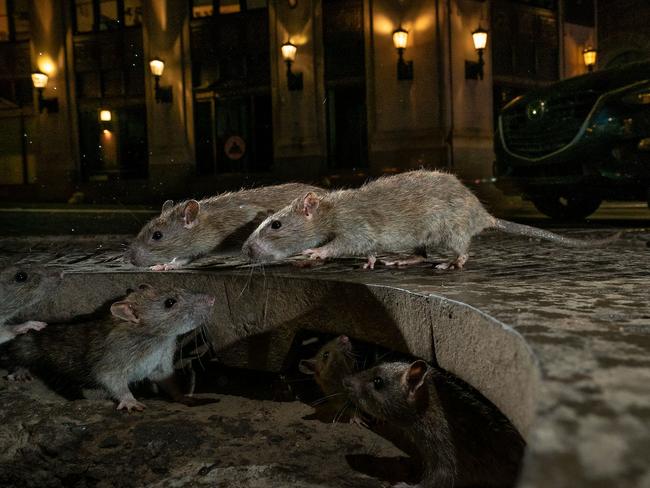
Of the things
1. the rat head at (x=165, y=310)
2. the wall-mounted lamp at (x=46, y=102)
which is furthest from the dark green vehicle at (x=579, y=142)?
the wall-mounted lamp at (x=46, y=102)

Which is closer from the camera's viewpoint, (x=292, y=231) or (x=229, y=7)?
(x=292, y=231)

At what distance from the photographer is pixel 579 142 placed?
25.0 feet

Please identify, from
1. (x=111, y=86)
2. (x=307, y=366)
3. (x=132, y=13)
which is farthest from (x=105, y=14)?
(x=307, y=366)

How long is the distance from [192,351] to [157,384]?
556mm

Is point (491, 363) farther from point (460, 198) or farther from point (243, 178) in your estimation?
point (243, 178)

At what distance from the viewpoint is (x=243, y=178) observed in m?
22.2

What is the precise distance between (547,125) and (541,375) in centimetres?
715

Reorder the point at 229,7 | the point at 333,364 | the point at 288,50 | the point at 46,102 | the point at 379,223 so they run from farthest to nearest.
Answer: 1. the point at 46,102
2. the point at 229,7
3. the point at 288,50
4. the point at 379,223
5. the point at 333,364

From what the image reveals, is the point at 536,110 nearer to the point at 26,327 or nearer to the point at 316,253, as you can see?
the point at 316,253

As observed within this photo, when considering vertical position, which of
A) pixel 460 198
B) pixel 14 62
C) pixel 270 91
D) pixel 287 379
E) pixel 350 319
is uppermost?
pixel 14 62

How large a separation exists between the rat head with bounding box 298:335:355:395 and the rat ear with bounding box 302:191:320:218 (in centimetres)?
96

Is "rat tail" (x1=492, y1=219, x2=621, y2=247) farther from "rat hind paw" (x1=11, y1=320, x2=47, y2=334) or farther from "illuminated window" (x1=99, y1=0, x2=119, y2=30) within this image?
"illuminated window" (x1=99, y1=0, x2=119, y2=30)

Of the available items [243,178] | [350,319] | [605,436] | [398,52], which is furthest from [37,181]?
[605,436]

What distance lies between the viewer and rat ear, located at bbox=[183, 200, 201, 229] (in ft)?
15.8
